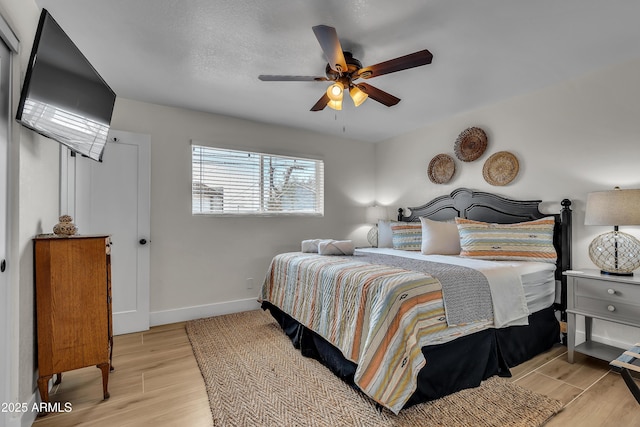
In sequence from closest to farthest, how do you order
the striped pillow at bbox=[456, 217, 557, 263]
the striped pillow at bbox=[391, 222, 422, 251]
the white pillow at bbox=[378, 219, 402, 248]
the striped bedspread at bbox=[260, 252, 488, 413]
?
1. the striped bedspread at bbox=[260, 252, 488, 413]
2. the striped pillow at bbox=[456, 217, 557, 263]
3. the striped pillow at bbox=[391, 222, 422, 251]
4. the white pillow at bbox=[378, 219, 402, 248]

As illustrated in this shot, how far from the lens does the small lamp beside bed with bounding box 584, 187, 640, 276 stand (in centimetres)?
212

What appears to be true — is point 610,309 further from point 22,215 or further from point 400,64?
point 22,215

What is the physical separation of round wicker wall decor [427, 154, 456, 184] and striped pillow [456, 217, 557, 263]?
3.35 feet

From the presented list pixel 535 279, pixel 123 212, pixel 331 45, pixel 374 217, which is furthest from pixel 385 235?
pixel 123 212

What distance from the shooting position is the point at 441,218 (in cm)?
382

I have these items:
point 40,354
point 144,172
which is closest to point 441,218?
point 144,172

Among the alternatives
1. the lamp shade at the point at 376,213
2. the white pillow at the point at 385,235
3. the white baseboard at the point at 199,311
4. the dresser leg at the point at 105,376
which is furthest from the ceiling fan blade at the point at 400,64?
the white baseboard at the point at 199,311

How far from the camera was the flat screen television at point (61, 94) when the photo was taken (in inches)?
55.1

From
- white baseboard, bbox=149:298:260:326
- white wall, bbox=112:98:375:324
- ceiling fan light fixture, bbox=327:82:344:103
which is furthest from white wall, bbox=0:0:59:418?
ceiling fan light fixture, bbox=327:82:344:103

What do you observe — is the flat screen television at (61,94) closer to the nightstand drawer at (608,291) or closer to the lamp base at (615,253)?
the nightstand drawer at (608,291)

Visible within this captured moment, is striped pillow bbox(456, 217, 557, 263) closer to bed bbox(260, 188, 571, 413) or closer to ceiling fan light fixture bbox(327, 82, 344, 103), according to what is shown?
bed bbox(260, 188, 571, 413)

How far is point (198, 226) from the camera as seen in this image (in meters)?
3.48

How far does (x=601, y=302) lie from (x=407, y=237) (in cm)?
175

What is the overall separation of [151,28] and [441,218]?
347cm
